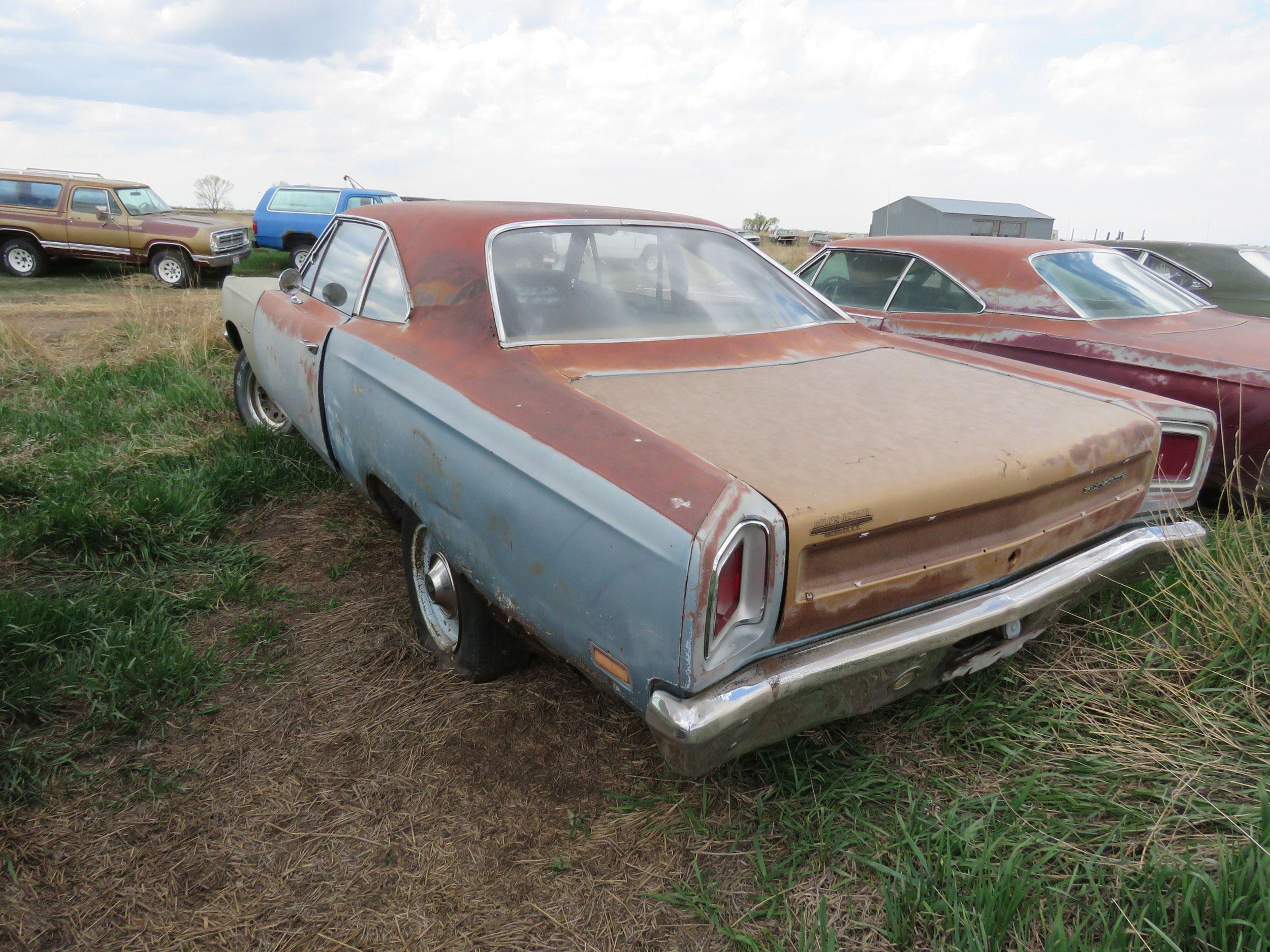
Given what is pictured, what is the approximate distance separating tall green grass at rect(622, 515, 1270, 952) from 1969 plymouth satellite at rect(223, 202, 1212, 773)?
32cm

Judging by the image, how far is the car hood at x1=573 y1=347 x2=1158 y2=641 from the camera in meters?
1.66

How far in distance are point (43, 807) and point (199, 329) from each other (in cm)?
572

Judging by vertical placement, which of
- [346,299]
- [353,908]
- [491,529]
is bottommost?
[353,908]

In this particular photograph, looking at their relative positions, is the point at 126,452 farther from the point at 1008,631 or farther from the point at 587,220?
the point at 1008,631

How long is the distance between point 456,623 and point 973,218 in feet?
102

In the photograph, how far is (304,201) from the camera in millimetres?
13672

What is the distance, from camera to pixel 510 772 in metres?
2.21

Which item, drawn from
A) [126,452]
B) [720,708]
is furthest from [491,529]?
[126,452]

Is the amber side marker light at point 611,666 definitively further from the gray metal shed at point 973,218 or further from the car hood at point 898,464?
the gray metal shed at point 973,218

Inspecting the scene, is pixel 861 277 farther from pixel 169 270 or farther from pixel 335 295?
pixel 169 270

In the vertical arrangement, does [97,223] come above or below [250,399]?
above

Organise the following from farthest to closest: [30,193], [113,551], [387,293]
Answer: [30,193] < [113,551] < [387,293]

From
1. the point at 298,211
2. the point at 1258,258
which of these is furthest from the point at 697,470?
the point at 298,211

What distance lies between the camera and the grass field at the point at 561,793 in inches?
68.4
